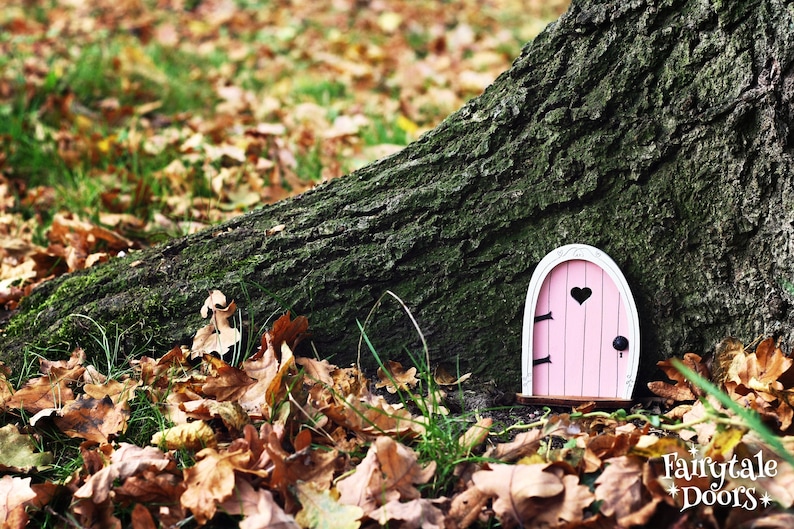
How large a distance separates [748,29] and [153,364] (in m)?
1.60

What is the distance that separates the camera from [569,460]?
1417mm

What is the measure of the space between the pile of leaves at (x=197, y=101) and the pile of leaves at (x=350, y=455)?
82cm

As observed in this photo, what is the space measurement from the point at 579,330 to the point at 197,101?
310cm

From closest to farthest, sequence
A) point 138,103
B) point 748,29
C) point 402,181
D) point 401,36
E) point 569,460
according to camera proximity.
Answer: point 569,460 < point 748,29 < point 402,181 < point 138,103 < point 401,36

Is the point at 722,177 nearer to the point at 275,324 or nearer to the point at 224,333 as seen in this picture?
the point at 275,324

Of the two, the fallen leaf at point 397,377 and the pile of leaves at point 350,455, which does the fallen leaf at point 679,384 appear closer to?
the pile of leaves at point 350,455

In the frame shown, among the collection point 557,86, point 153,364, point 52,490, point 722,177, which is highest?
point 557,86

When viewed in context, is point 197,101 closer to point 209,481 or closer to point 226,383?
point 226,383

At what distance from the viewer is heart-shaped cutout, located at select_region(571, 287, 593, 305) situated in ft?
5.90

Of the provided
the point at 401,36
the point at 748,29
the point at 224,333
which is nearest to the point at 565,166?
the point at 748,29

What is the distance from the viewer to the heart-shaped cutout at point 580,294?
5.90 feet

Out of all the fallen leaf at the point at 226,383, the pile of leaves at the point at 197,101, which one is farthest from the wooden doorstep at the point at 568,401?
the pile of leaves at the point at 197,101

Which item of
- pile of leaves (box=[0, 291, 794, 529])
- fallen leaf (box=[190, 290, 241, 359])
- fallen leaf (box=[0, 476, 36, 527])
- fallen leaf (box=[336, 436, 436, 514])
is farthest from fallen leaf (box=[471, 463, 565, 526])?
fallen leaf (box=[0, 476, 36, 527])

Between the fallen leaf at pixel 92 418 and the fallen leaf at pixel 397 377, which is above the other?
the fallen leaf at pixel 397 377
